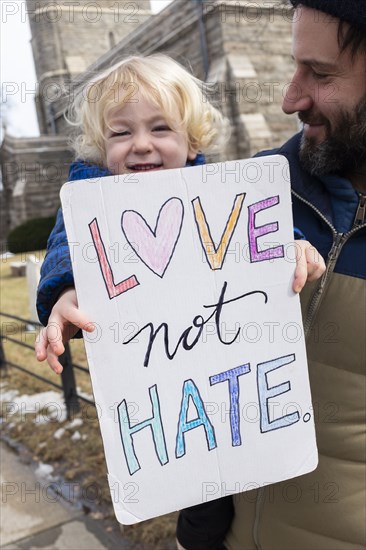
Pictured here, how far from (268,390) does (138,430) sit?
0.99 ft

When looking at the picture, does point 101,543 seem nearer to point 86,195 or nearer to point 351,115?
point 86,195

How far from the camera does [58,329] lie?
1.12 meters

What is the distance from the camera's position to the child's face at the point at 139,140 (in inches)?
59.5

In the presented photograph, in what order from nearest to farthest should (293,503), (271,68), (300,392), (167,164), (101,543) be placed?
(300,392)
(293,503)
(167,164)
(101,543)
(271,68)

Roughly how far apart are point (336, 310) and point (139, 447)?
53 centimetres

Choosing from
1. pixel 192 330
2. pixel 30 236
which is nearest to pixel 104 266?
pixel 192 330

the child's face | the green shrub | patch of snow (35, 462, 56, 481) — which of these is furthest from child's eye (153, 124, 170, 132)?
the green shrub

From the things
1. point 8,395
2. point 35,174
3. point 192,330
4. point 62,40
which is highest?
point 62,40

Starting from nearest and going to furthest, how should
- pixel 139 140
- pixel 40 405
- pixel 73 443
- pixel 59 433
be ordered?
pixel 139 140
pixel 73 443
pixel 59 433
pixel 40 405

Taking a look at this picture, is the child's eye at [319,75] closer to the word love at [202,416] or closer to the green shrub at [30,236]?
the word love at [202,416]

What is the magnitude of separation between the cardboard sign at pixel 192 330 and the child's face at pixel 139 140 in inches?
14.6

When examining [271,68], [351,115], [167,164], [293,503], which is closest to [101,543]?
[293,503]

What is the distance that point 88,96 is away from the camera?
5.44ft

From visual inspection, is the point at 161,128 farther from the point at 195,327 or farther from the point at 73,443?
the point at 73,443
